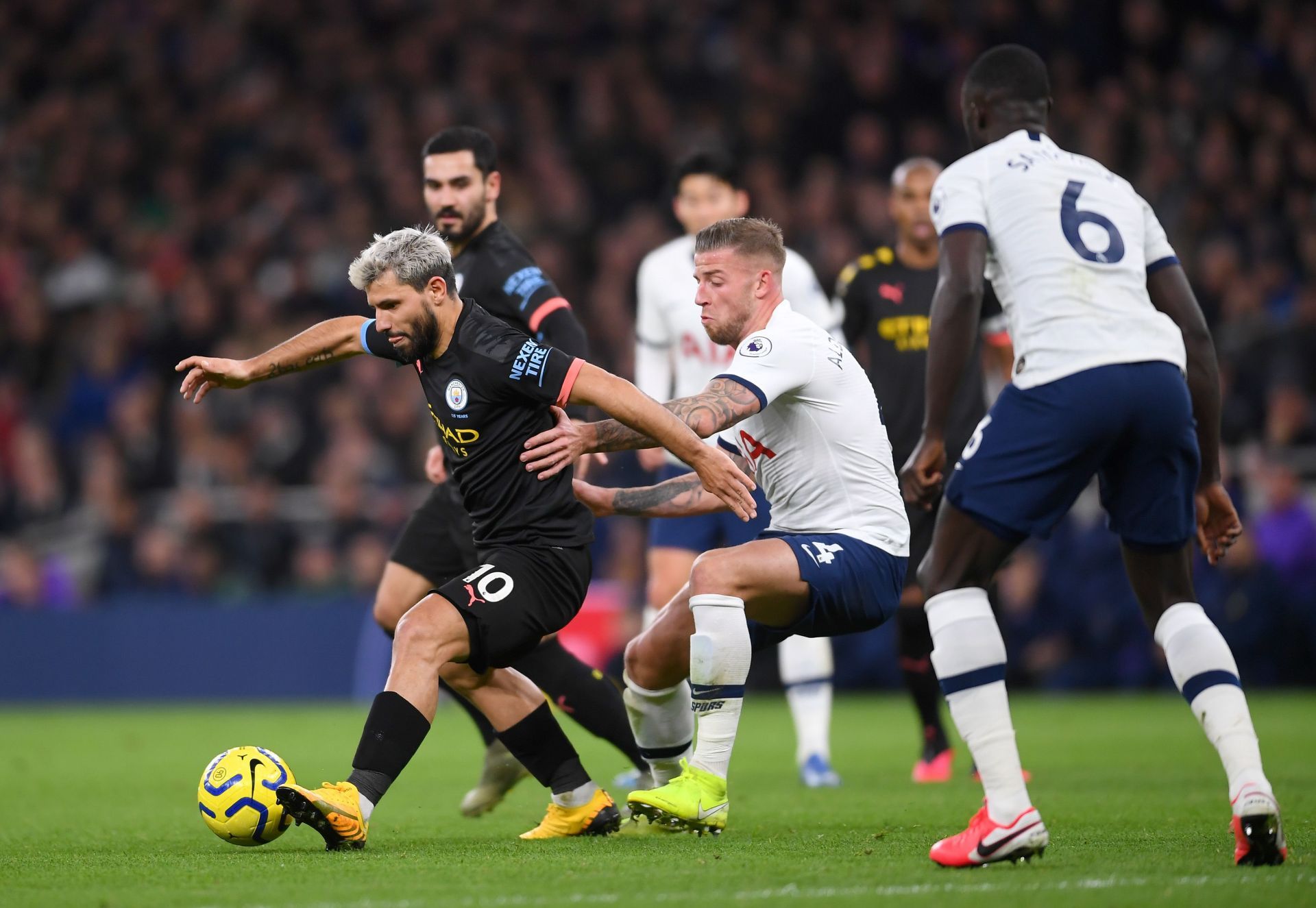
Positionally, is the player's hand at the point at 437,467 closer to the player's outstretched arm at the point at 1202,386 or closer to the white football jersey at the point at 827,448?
the white football jersey at the point at 827,448

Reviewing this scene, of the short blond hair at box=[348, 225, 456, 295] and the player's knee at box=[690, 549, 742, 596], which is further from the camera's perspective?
the short blond hair at box=[348, 225, 456, 295]

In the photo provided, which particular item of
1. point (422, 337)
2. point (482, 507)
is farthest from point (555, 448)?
point (422, 337)

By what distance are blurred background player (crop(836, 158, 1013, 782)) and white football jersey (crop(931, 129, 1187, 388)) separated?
2.97 metres

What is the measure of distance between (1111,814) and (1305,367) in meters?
8.11

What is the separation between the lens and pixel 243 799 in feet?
16.5

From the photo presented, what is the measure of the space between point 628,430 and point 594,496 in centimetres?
37

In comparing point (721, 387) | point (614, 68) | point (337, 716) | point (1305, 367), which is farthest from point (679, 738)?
point (614, 68)

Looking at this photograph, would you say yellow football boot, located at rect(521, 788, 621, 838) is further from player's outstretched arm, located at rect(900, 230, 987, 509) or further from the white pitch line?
player's outstretched arm, located at rect(900, 230, 987, 509)

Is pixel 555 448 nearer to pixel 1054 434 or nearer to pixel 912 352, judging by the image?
pixel 1054 434

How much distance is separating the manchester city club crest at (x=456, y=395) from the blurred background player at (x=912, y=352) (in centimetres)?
302

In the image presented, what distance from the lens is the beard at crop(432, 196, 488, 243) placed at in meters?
6.71

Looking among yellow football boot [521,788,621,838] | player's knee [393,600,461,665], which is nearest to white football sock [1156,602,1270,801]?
yellow football boot [521,788,621,838]

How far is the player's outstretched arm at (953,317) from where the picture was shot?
455cm

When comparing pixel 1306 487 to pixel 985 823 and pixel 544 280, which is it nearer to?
pixel 544 280
